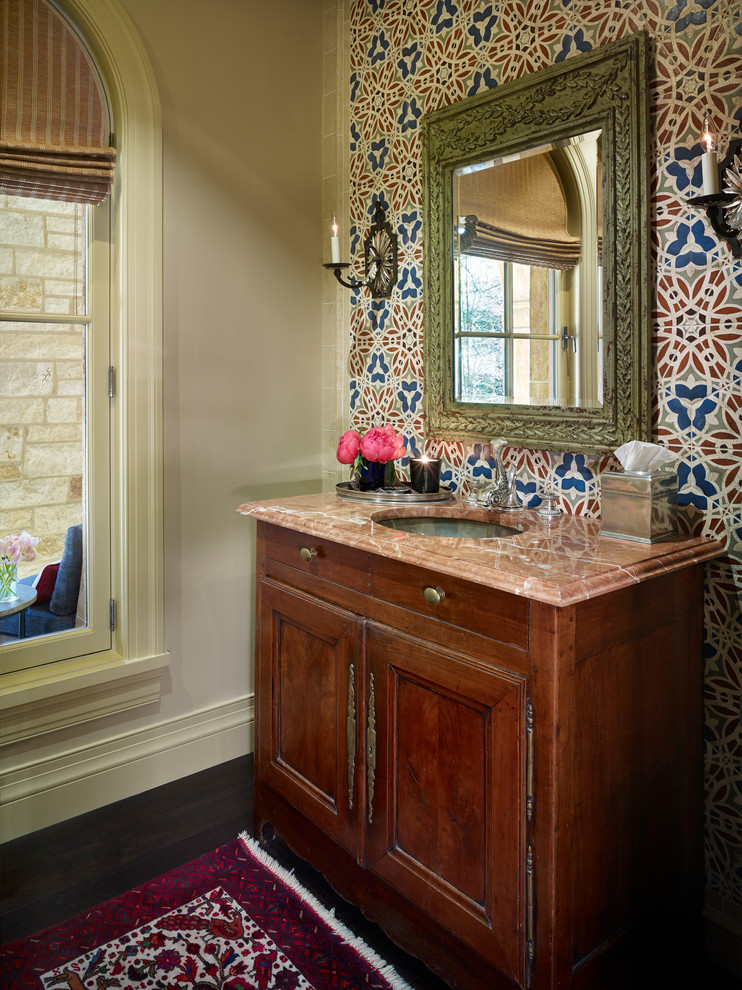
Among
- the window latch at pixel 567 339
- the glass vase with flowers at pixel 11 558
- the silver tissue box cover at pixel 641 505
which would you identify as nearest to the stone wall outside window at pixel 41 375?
the glass vase with flowers at pixel 11 558

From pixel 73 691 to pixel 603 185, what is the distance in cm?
205

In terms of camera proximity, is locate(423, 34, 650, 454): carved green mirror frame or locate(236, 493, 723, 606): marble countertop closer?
locate(236, 493, 723, 606): marble countertop

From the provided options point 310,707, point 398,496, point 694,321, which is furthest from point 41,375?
point 694,321

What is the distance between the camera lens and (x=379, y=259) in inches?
98.0

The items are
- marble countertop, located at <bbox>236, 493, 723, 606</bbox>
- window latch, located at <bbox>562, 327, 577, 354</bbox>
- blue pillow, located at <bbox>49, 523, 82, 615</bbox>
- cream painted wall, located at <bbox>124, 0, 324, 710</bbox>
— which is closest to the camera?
marble countertop, located at <bbox>236, 493, 723, 606</bbox>

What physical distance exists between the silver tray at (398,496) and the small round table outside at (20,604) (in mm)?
979

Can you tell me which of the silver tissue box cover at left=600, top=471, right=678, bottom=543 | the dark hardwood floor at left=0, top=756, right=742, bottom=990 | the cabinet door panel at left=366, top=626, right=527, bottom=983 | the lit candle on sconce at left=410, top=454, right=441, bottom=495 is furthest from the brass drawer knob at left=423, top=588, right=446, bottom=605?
the dark hardwood floor at left=0, top=756, right=742, bottom=990

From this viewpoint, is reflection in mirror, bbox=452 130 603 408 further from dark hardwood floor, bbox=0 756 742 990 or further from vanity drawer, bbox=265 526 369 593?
dark hardwood floor, bbox=0 756 742 990

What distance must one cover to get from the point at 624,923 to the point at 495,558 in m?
0.79

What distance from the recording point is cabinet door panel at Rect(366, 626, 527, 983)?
53.1 inches

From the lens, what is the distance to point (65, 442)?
2186mm

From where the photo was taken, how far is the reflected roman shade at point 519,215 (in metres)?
1.86

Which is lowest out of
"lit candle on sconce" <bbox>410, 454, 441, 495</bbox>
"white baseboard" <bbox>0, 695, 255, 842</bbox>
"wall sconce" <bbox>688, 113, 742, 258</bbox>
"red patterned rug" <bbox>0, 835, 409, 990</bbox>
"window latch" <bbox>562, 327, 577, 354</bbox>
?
"red patterned rug" <bbox>0, 835, 409, 990</bbox>

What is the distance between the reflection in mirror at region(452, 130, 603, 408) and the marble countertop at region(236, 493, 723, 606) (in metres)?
0.37
